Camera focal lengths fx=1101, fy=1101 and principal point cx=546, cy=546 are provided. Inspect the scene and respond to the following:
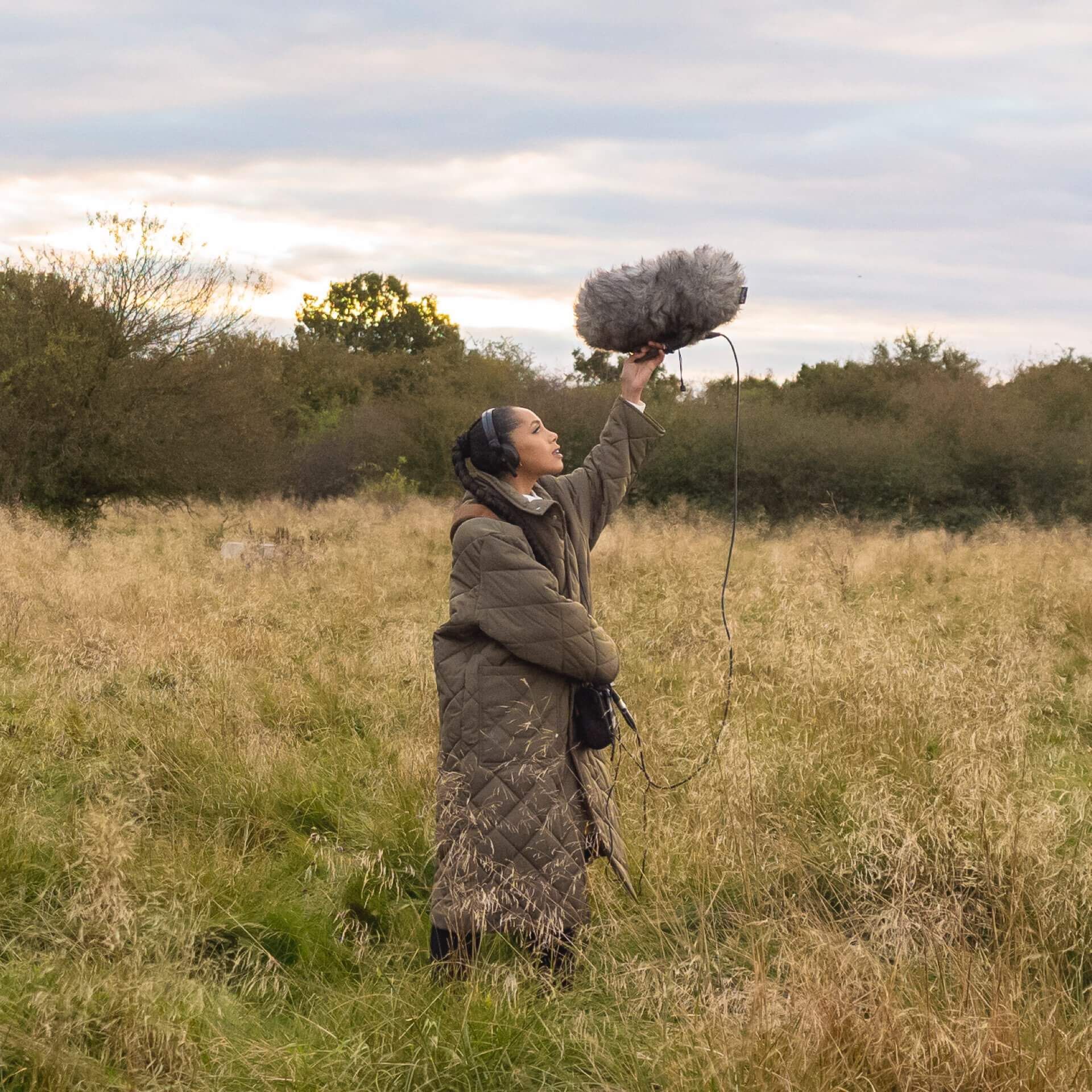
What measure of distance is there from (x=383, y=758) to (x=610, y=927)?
1997mm

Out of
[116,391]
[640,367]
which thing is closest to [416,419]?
[116,391]

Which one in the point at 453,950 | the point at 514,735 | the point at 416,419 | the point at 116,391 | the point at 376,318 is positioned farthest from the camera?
the point at 376,318

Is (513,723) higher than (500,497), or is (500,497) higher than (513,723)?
(500,497)

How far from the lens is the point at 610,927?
3.25 m

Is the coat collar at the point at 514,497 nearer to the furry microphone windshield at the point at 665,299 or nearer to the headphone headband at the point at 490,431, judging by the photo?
the headphone headband at the point at 490,431

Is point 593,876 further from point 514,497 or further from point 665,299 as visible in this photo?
point 665,299

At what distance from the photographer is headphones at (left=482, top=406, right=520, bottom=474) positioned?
11.1 ft

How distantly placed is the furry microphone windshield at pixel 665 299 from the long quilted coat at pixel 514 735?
66cm

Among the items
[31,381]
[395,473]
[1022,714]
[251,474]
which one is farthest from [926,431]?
[1022,714]

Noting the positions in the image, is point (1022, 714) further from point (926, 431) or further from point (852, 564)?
point (926, 431)

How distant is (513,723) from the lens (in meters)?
3.20

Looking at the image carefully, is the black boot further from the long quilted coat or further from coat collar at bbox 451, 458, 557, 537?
coat collar at bbox 451, 458, 557, 537

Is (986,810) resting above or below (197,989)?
above

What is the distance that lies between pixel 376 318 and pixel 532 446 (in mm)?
55409
